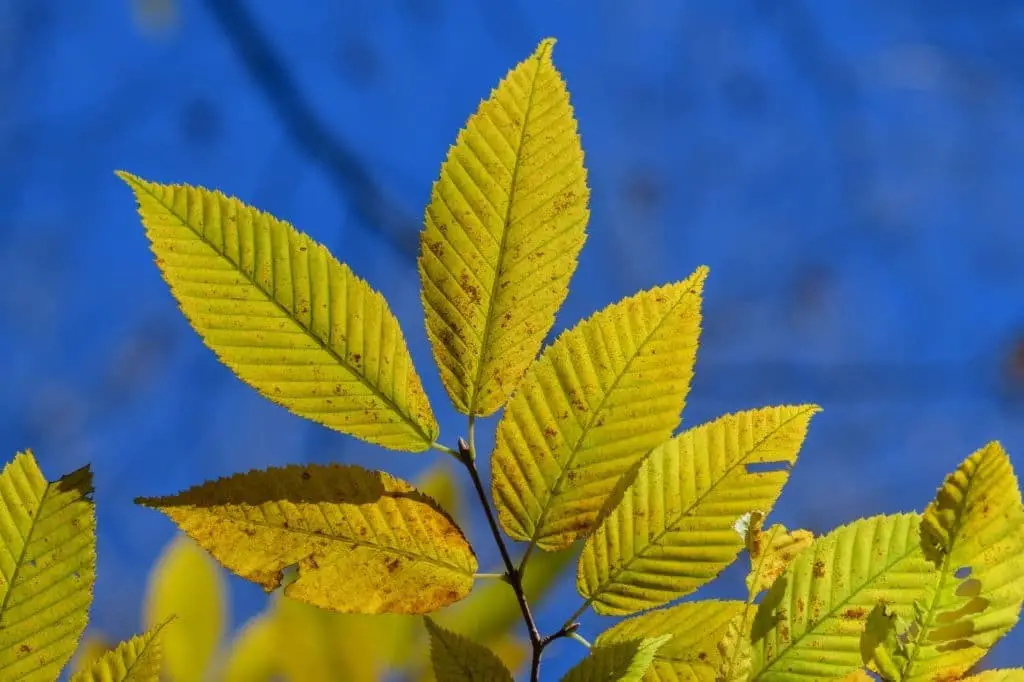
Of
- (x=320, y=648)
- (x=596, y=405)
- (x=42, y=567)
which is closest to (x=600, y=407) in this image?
(x=596, y=405)

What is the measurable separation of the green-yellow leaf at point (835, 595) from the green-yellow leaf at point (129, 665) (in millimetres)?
220

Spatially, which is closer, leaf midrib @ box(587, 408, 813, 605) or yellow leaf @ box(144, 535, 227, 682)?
leaf midrib @ box(587, 408, 813, 605)

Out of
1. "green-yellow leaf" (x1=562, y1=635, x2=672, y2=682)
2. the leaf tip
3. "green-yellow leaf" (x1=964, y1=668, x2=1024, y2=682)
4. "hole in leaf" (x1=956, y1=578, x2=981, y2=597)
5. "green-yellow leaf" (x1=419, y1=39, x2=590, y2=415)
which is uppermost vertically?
the leaf tip

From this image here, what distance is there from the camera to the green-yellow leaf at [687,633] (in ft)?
1.25

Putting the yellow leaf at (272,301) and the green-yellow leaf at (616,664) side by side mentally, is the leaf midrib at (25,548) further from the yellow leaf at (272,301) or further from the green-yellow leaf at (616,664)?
the green-yellow leaf at (616,664)

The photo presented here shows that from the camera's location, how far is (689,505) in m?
0.37

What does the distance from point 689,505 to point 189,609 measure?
16.8 inches

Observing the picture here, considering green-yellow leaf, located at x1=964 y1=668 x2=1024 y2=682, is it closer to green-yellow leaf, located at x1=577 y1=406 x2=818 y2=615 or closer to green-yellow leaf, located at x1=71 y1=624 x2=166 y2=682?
green-yellow leaf, located at x1=577 y1=406 x2=818 y2=615

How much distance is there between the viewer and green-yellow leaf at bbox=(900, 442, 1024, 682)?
0.31m

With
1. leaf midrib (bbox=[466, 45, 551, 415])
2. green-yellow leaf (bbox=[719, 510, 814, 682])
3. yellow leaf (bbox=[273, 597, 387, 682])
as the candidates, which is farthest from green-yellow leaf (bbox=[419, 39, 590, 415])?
yellow leaf (bbox=[273, 597, 387, 682])

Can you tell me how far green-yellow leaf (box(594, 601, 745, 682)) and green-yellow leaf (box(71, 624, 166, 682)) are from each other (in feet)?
0.56

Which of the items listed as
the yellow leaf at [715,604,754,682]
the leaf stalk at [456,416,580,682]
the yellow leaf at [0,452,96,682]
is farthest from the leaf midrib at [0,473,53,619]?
the yellow leaf at [715,604,754,682]

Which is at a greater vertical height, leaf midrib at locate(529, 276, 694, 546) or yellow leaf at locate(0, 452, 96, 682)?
leaf midrib at locate(529, 276, 694, 546)

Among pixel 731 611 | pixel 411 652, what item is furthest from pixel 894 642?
pixel 411 652
